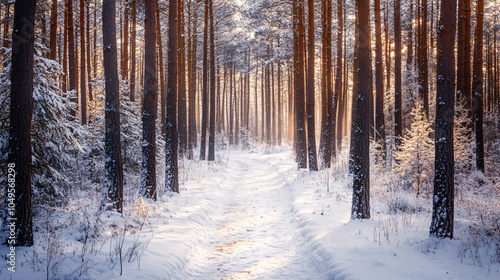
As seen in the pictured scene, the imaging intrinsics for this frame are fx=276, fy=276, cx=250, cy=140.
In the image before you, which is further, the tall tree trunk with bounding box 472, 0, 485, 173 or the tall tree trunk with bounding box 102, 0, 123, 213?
the tall tree trunk with bounding box 472, 0, 485, 173

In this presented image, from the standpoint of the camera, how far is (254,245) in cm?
665

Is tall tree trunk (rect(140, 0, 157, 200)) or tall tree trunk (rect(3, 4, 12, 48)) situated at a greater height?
tall tree trunk (rect(3, 4, 12, 48))

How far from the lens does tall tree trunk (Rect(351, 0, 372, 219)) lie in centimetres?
720

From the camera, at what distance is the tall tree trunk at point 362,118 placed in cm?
720

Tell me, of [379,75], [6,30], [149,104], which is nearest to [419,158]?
[379,75]

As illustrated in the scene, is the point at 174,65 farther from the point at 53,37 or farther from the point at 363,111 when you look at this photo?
the point at 53,37

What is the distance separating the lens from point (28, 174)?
15.9 ft

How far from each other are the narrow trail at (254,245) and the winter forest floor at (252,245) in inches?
0.9

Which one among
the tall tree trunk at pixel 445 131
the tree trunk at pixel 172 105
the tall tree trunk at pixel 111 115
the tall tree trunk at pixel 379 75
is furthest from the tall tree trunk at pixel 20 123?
the tall tree trunk at pixel 379 75

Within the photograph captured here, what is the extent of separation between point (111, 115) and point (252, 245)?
4910 millimetres

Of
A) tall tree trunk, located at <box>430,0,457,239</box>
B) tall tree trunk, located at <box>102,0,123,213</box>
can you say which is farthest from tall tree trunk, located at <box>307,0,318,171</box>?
tall tree trunk, located at <box>102,0,123,213</box>

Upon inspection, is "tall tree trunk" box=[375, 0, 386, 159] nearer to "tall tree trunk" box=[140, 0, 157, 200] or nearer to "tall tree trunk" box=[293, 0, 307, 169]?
"tall tree trunk" box=[293, 0, 307, 169]

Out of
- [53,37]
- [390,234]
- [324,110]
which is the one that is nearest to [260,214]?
[390,234]

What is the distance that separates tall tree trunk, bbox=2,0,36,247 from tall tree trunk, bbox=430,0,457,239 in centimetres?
772
